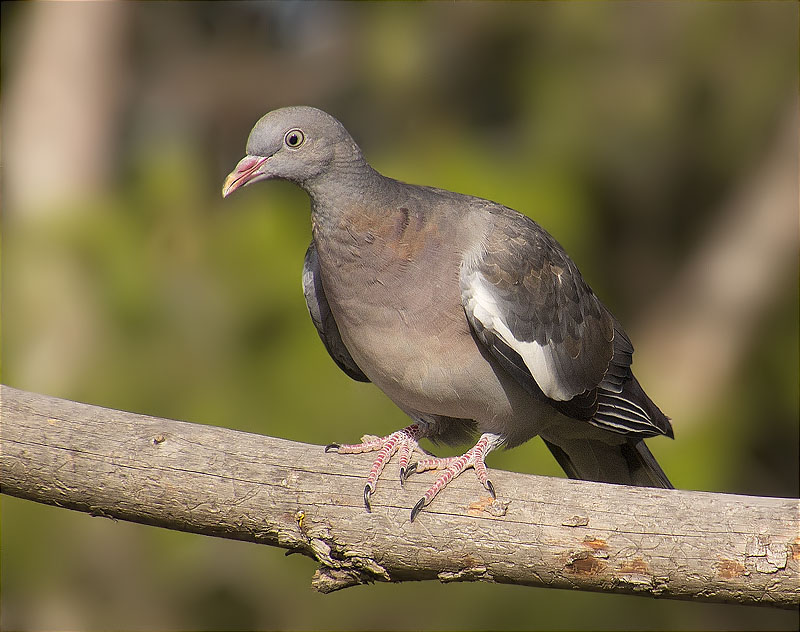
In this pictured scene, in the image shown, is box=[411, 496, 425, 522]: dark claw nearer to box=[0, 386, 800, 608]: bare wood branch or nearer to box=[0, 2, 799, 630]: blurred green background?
box=[0, 386, 800, 608]: bare wood branch

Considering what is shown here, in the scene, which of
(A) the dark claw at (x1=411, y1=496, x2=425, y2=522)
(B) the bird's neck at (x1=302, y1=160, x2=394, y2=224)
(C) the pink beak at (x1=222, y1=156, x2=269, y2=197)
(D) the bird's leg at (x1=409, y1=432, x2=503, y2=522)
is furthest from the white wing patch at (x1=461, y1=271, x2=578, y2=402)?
(C) the pink beak at (x1=222, y1=156, x2=269, y2=197)

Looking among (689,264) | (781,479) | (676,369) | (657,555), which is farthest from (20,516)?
(781,479)

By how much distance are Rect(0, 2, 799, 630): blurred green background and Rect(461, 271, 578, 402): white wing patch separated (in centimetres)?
151

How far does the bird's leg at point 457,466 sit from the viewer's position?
7.38 feet

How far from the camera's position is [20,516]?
3725mm

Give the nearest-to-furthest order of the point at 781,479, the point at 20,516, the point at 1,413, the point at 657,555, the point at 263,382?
1. the point at 657,555
2. the point at 1,413
3. the point at 20,516
4. the point at 263,382
5. the point at 781,479

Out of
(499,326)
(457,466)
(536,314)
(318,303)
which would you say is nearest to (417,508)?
(457,466)

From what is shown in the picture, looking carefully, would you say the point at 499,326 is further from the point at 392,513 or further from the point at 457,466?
the point at 392,513

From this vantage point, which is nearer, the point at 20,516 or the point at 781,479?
the point at 20,516

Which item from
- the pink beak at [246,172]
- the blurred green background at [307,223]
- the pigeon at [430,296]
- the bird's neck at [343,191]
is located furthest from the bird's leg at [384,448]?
the blurred green background at [307,223]

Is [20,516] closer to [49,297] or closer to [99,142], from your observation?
[49,297]

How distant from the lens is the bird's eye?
2340 millimetres

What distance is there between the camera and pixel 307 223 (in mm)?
4434

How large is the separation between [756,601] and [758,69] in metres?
4.05
